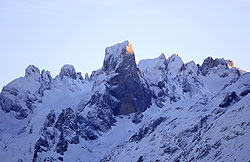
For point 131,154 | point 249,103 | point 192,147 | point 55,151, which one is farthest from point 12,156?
point 249,103

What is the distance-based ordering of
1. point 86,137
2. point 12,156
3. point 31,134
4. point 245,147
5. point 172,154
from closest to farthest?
1. point 245,147
2. point 172,154
3. point 12,156
4. point 31,134
5. point 86,137

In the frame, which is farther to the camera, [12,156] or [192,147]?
[12,156]

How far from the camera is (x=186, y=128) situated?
148m

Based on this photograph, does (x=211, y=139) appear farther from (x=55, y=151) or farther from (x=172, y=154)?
→ (x=55, y=151)

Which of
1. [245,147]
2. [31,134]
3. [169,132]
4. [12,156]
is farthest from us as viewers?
[31,134]

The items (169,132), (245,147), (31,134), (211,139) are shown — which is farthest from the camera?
(31,134)

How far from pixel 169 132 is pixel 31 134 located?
5307 centimetres

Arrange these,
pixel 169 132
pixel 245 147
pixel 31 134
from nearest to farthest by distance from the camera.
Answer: pixel 245 147
pixel 169 132
pixel 31 134

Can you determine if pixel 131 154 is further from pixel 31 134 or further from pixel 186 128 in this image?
pixel 31 134

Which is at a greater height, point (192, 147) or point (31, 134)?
point (31, 134)

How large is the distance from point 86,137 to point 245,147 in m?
98.1

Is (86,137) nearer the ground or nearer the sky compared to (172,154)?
nearer the sky

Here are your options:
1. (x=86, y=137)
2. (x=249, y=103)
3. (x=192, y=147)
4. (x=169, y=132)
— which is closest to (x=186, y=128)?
(x=169, y=132)

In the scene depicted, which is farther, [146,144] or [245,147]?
[146,144]
